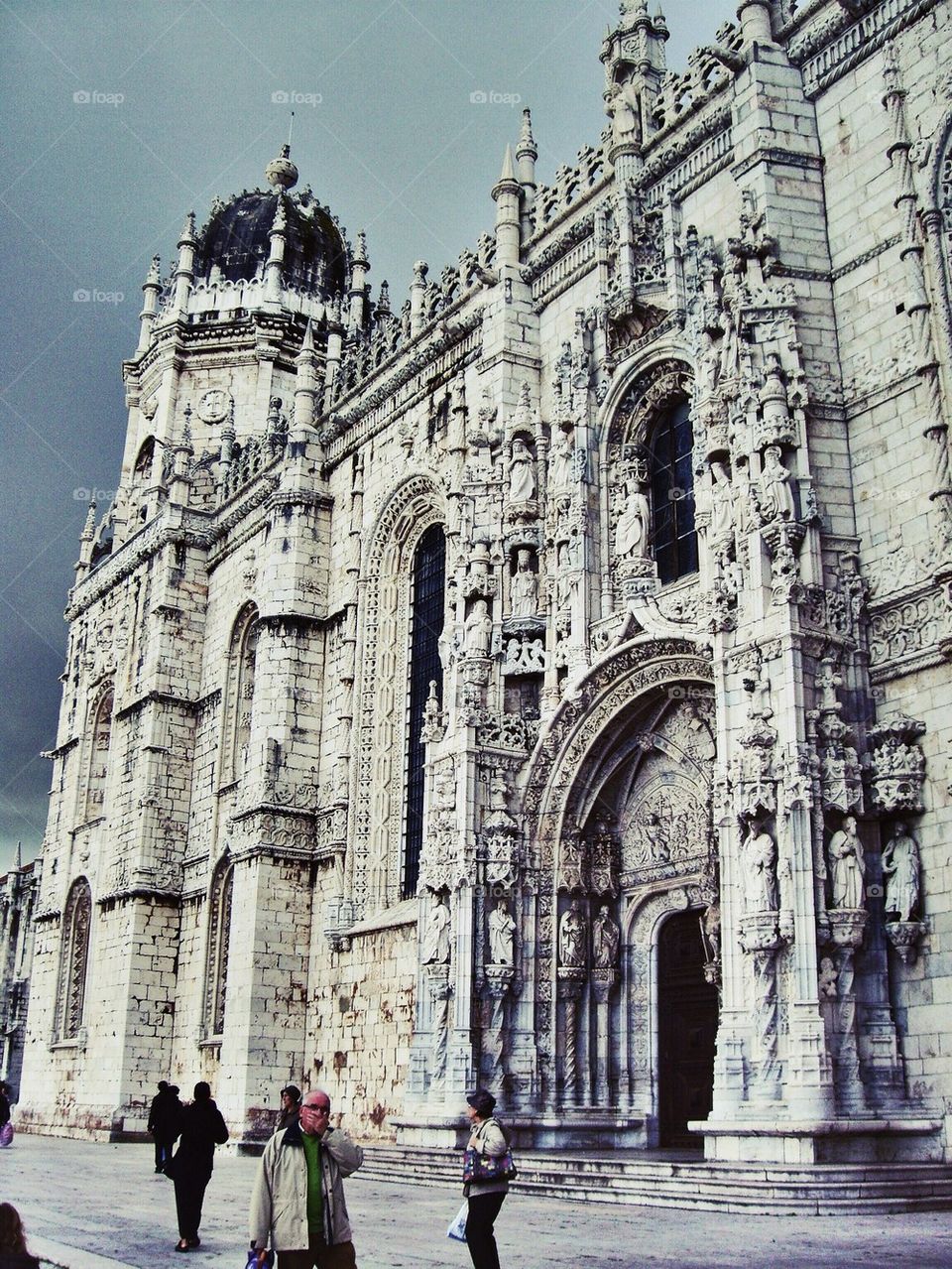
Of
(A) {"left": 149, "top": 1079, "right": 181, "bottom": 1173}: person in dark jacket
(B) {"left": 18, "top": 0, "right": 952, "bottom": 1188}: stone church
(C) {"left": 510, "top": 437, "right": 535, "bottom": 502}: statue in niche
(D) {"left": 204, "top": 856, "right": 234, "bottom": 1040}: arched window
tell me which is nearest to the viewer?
(B) {"left": 18, "top": 0, "right": 952, "bottom": 1188}: stone church

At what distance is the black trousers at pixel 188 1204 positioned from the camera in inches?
419

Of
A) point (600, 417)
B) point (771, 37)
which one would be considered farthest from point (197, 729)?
point (771, 37)

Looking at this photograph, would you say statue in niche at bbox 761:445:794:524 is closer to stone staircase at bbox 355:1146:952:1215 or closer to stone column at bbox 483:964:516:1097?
stone staircase at bbox 355:1146:952:1215

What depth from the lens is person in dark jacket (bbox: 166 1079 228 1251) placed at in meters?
10.7

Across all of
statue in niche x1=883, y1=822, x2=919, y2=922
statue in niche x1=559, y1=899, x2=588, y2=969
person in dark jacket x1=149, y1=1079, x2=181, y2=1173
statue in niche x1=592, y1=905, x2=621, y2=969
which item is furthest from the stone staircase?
person in dark jacket x1=149, y1=1079, x2=181, y2=1173

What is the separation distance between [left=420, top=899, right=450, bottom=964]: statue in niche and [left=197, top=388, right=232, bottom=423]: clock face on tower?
2176cm

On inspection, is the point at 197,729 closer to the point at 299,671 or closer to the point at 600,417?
the point at 299,671

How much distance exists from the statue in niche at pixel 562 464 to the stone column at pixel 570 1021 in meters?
6.89

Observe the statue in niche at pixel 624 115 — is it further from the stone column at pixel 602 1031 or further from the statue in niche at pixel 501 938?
the stone column at pixel 602 1031

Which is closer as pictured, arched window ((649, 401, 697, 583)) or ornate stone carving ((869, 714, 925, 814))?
ornate stone carving ((869, 714, 925, 814))

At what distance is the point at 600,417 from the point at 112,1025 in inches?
703

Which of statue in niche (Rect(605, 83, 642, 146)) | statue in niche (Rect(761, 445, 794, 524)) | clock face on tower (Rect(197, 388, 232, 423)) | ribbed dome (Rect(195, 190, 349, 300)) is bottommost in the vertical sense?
statue in niche (Rect(761, 445, 794, 524))

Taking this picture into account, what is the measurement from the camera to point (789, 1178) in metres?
12.2

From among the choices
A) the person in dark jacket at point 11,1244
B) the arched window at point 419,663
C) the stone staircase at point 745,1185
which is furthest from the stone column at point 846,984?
the arched window at point 419,663
